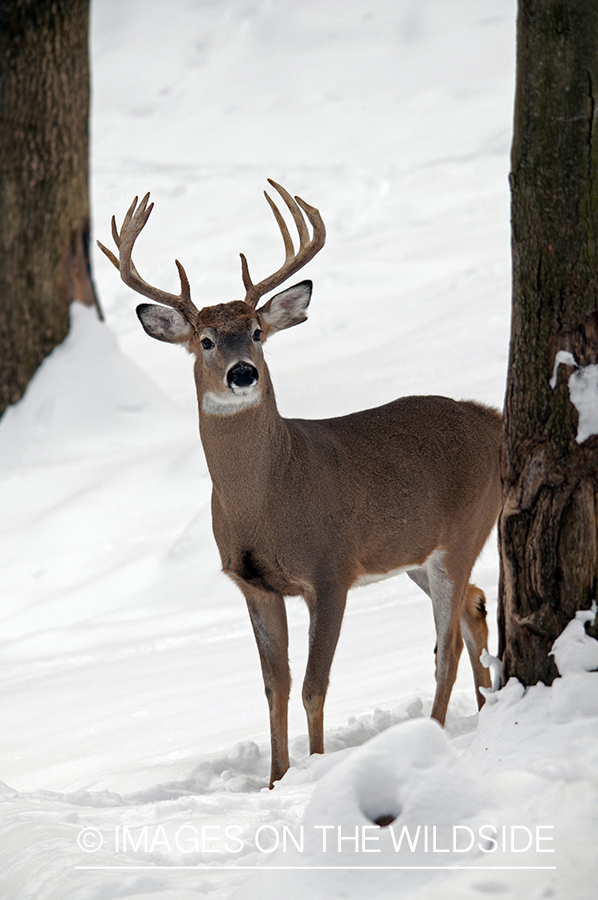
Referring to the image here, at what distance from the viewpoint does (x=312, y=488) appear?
15.4 feet

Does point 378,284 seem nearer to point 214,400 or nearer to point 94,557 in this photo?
point 94,557

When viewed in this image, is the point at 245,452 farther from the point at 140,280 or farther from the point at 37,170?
the point at 37,170

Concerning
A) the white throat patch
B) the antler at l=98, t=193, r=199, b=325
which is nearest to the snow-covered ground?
the white throat patch

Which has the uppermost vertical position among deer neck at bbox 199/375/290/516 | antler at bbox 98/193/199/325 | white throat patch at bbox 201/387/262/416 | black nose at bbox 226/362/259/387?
antler at bbox 98/193/199/325

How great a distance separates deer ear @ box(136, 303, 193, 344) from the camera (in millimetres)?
4863

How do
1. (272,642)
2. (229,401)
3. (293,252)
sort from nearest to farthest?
(229,401) < (272,642) < (293,252)

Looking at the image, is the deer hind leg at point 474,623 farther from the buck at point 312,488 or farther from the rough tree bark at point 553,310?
the rough tree bark at point 553,310

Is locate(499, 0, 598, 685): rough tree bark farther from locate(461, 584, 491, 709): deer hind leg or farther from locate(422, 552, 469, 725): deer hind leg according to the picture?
locate(461, 584, 491, 709): deer hind leg

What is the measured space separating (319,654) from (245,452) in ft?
2.93

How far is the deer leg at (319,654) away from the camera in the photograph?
455 centimetres

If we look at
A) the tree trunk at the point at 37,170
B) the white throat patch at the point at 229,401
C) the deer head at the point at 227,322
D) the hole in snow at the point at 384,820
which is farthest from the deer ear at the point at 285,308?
the tree trunk at the point at 37,170

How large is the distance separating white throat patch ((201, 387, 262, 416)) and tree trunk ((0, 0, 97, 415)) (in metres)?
4.92

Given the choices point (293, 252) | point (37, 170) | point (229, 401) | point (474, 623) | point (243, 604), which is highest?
point (37, 170)

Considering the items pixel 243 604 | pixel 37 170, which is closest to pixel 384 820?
pixel 243 604
